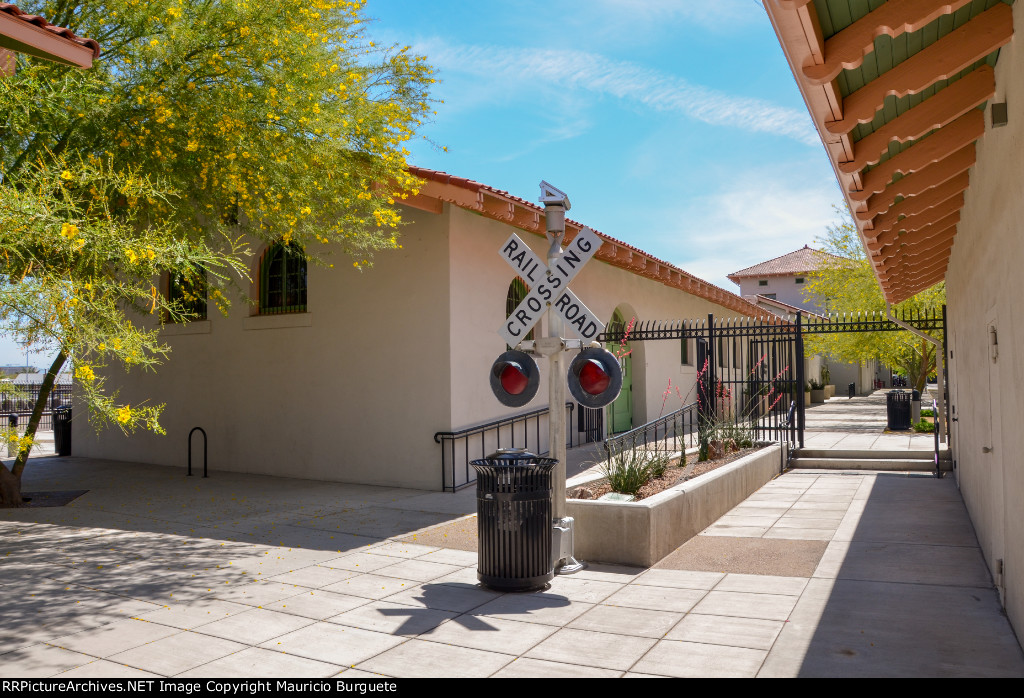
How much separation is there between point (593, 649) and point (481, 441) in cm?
761

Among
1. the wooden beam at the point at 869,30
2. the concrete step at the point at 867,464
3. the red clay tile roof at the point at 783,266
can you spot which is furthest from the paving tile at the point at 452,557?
the red clay tile roof at the point at 783,266

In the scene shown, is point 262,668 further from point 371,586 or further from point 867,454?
point 867,454

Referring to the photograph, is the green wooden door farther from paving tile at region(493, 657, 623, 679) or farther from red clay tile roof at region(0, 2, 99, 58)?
red clay tile roof at region(0, 2, 99, 58)

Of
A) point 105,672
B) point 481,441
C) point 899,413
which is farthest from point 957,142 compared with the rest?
point 899,413

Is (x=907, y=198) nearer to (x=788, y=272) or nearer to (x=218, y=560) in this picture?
(x=218, y=560)

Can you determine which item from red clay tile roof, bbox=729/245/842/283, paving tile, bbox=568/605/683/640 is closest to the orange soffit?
paving tile, bbox=568/605/683/640

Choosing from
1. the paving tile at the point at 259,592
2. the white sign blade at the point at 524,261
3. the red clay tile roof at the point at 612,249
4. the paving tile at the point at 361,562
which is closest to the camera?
the paving tile at the point at 259,592

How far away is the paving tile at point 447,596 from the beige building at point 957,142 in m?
3.45

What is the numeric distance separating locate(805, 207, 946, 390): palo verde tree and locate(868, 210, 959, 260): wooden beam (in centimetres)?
1581

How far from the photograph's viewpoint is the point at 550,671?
4.46 m

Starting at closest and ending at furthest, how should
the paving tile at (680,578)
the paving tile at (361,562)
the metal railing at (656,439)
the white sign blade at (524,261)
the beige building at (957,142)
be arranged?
the beige building at (957,142) → the paving tile at (680,578) → the white sign blade at (524,261) → the paving tile at (361,562) → the metal railing at (656,439)

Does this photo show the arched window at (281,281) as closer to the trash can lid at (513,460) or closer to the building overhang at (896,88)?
the trash can lid at (513,460)

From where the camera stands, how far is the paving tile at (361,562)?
7129mm
